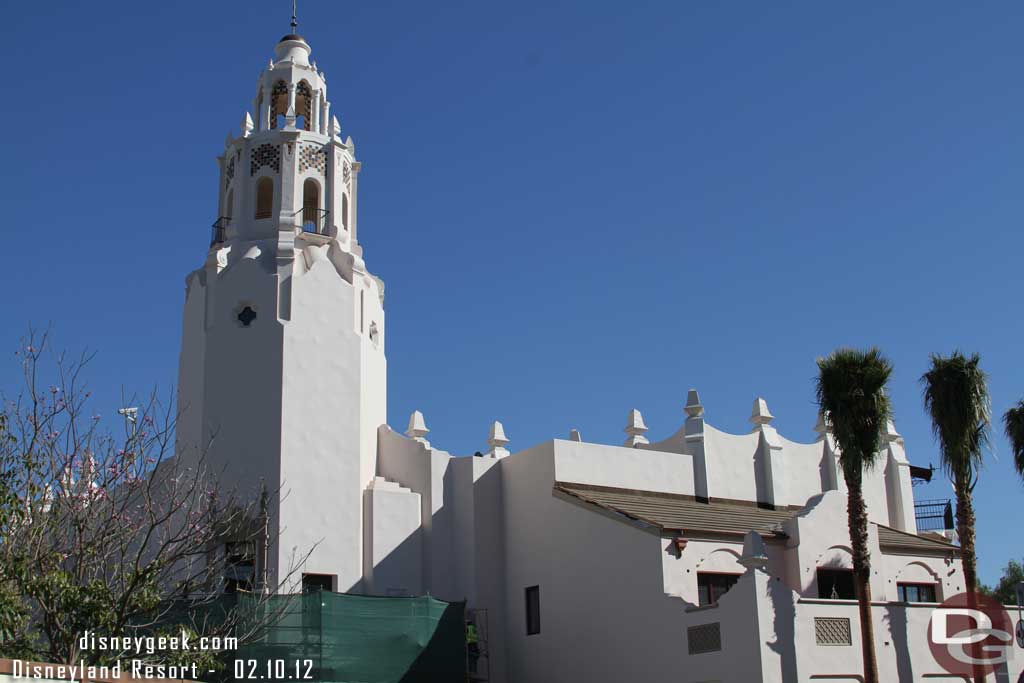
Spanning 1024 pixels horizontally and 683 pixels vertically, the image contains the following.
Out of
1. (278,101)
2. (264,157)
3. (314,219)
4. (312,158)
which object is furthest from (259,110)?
(314,219)

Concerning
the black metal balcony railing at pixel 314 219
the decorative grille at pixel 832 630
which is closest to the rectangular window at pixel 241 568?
the black metal balcony railing at pixel 314 219

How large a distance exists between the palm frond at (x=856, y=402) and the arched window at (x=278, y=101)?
17046 mm

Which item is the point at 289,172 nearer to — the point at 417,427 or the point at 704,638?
the point at 417,427

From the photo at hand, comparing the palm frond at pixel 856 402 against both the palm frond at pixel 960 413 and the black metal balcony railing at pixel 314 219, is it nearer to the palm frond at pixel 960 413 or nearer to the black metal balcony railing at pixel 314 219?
the palm frond at pixel 960 413

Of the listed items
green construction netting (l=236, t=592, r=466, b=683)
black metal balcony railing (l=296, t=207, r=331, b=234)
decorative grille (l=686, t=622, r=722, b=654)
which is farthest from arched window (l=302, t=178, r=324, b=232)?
decorative grille (l=686, t=622, r=722, b=654)

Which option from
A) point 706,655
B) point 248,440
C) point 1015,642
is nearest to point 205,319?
point 248,440

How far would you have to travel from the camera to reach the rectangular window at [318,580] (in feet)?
88.2

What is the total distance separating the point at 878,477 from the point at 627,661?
39.5ft

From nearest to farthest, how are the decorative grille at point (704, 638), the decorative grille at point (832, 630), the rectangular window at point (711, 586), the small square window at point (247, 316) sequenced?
the decorative grille at point (704, 638)
the decorative grille at point (832, 630)
the rectangular window at point (711, 586)
the small square window at point (247, 316)

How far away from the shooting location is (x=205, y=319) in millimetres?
29406

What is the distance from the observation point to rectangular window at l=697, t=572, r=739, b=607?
84.4ft

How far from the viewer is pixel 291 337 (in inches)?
1132

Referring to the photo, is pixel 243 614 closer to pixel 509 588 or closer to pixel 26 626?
pixel 26 626

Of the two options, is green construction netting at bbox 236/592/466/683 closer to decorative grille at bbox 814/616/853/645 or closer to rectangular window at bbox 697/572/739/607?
rectangular window at bbox 697/572/739/607
